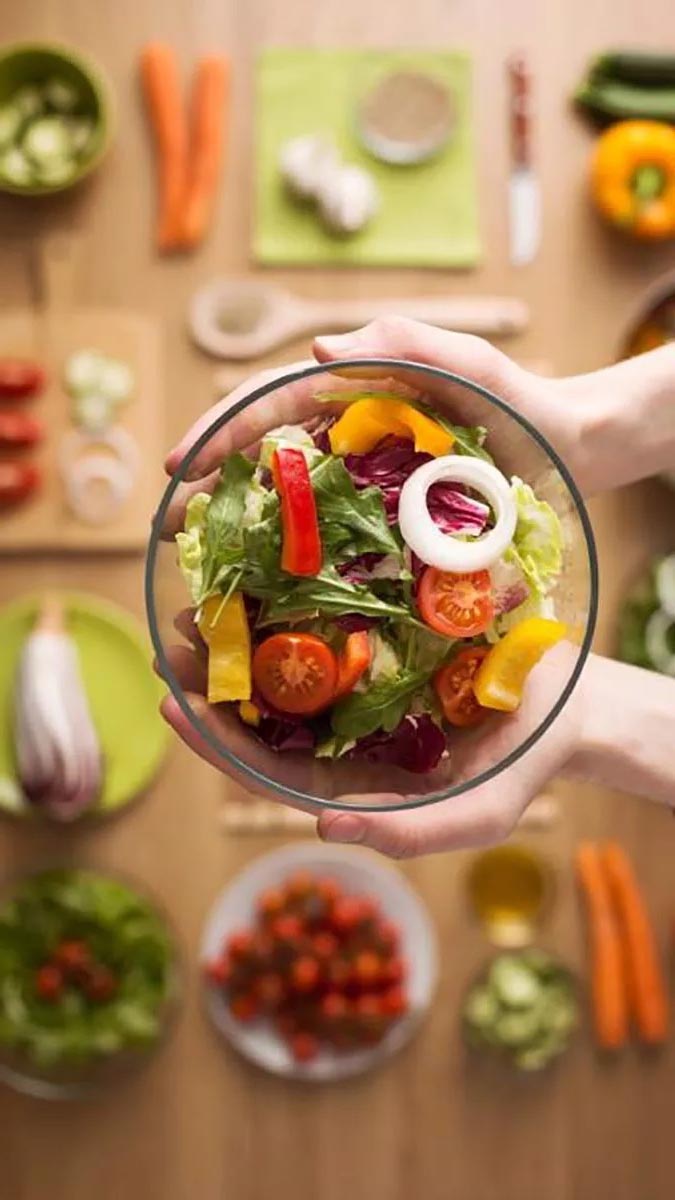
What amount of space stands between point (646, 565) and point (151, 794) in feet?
2.25

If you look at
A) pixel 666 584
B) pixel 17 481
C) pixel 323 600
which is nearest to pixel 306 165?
pixel 17 481

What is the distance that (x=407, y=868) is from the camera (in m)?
1.85

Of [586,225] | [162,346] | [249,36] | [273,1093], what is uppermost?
[249,36]

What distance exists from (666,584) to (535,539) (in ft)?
2.55

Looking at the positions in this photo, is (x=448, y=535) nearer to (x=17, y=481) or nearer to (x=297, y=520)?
(x=297, y=520)

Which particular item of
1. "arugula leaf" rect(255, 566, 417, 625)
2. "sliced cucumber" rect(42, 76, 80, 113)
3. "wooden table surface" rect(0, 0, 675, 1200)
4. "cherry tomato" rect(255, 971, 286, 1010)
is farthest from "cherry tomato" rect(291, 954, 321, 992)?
"sliced cucumber" rect(42, 76, 80, 113)

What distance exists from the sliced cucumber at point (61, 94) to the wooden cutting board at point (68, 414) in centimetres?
25

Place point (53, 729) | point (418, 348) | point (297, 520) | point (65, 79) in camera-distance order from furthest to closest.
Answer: point (65, 79)
point (53, 729)
point (418, 348)
point (297, 520)

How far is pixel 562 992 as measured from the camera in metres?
1.82

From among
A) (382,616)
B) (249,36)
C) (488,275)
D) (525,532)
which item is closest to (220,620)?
(382,616)

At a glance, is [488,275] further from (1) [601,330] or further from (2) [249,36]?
(2) [249,36]

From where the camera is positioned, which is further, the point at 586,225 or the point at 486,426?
the point at 586,225

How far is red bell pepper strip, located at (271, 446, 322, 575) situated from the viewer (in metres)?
1.00

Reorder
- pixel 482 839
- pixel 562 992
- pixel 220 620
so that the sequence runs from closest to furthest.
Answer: pixel 220 620 < pixel 482 839 < pixel 562 992
